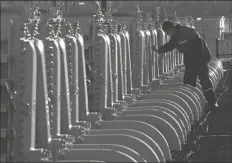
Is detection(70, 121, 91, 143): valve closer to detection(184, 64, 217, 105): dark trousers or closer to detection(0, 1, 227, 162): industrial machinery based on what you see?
detection(0, 1, 227, 162): industrial machinery

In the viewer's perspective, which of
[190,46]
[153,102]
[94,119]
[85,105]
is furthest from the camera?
[190,46]

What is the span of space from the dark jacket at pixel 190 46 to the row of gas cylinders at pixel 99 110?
6.43 ft

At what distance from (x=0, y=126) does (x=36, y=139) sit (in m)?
0.91

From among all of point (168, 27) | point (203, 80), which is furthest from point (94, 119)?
point (203, 80)

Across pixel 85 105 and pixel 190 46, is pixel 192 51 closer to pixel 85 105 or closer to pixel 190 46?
pixel 190 46

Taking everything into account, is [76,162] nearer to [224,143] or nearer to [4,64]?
[4,64]

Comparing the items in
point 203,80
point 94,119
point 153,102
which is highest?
point 94,119

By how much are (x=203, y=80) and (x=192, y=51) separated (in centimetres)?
70

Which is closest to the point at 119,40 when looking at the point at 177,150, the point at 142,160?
the point at 177,150

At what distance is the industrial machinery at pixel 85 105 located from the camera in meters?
8.12

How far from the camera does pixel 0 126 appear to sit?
30.7 feet

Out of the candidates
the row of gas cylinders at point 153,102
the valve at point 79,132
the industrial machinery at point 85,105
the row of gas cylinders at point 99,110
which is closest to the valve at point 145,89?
the row of gas cylinders at point 153,102

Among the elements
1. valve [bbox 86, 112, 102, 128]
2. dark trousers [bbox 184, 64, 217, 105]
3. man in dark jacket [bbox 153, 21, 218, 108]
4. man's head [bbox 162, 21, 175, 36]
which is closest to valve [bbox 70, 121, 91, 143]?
valve [bbox 86, 112, 102, 128]

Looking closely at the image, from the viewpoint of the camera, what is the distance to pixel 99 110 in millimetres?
11953
